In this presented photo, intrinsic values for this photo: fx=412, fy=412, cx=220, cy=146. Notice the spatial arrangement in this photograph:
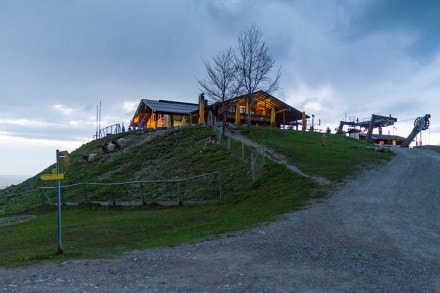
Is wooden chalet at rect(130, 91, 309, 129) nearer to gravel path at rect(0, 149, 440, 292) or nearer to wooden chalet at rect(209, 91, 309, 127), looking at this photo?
wooden chalet at rect(209, 91, 309, 127)

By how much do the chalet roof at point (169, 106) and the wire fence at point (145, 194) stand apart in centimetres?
2648

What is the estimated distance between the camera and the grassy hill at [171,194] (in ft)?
40.2

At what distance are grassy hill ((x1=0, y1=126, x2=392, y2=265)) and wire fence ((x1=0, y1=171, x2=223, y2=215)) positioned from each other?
0.08 meters

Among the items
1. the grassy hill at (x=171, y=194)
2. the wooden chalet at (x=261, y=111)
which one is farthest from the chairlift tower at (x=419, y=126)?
the grassy hill at (x=171, y=194)

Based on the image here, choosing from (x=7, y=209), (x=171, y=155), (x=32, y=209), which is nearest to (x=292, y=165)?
(x=171, y=155)

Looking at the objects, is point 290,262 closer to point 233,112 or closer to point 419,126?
point 419,126

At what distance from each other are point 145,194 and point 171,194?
2.00 m

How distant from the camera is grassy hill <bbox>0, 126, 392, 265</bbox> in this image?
12.3 m

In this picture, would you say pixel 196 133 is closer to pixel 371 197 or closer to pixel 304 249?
pixel 371 197

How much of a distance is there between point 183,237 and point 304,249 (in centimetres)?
371

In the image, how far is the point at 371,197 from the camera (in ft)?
51.4

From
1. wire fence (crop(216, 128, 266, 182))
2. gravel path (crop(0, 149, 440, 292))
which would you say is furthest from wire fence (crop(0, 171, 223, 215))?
gravel path (crop(0, 149, 440, 292))

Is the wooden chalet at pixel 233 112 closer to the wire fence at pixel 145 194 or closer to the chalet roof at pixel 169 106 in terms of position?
the chalet roof at pixel 169 106

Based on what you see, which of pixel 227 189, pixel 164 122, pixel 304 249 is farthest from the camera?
pixel 164 122
